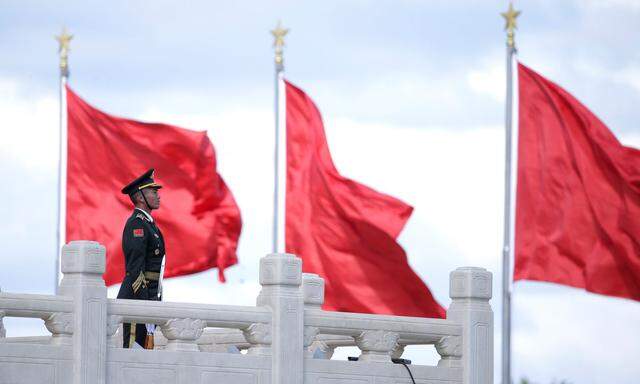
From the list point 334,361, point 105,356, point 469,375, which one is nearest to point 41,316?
point 105,356

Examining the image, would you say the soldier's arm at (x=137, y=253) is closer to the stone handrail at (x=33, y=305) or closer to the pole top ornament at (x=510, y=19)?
the stone handrail at (x=33, y=305)

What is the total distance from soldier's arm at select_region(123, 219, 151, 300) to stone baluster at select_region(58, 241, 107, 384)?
4.95 ft

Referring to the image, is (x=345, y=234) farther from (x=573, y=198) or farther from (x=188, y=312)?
(x=188, y=312)

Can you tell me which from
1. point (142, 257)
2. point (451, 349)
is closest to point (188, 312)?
point (142, 257)

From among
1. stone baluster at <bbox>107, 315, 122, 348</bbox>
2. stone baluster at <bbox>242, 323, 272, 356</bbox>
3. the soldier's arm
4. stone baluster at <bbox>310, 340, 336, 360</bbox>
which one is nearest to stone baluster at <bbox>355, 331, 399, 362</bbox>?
stone baluster at <bbox>242, 323, 272, 356</bbox>

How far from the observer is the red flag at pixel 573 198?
29.8 metres

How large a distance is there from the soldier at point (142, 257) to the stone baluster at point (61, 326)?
4.81ft

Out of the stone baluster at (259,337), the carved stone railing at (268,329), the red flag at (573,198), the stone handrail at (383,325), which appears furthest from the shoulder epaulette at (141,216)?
the red flag at (573,198)

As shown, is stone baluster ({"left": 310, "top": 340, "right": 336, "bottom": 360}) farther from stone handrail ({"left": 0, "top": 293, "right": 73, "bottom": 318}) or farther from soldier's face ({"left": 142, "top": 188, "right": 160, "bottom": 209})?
stone handrail ({"left": 0, "top": 293, "right": 73, "bottom": 318})

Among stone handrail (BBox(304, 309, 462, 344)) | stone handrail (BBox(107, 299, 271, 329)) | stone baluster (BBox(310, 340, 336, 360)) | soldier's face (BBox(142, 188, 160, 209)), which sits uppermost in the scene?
soldier's face (BBox(142, 188, 160, 209))

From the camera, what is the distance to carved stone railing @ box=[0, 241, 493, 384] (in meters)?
18.6

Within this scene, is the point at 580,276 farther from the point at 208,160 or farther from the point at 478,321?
the point at 478,321

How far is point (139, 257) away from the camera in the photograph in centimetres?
2033

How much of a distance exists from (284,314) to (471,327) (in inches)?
97.1
